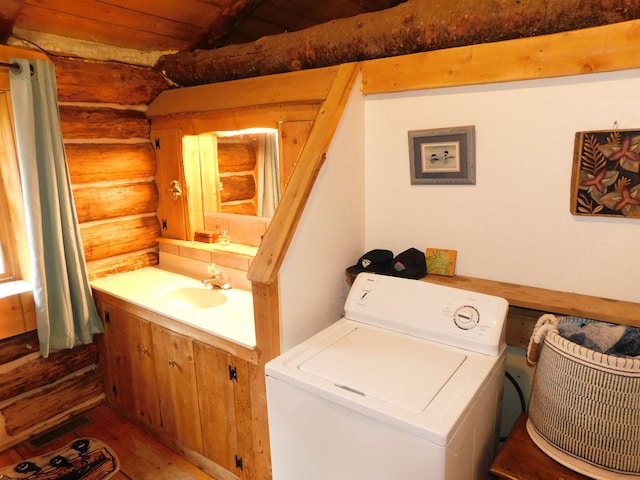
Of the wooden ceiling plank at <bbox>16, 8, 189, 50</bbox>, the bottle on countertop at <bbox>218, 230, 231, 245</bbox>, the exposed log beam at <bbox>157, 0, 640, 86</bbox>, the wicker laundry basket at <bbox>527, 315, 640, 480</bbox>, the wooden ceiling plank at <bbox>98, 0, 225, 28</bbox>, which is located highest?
the wooden ceiling plank at <bbox>98, 0, 225, 28</bbox>

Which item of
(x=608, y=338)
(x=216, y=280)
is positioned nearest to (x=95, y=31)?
(x=216, y=280)

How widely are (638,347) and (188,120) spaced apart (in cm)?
244

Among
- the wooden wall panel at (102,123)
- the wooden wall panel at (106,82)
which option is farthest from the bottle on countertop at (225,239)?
the wooden wall panel at (106,82)

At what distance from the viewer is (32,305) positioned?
2305 millimetres

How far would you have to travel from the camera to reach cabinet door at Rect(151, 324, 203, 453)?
6.77 ft

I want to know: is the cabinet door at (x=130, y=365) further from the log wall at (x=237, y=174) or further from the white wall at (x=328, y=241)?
the white wall at (x=328, y=241)

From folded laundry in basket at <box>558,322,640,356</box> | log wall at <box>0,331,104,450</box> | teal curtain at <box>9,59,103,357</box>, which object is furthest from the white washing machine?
log wall at <box>0,331,104,450</box>

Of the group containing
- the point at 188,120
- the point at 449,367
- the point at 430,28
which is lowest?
the point at 449,367

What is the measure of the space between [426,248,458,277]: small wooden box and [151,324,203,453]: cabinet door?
118 centimetres

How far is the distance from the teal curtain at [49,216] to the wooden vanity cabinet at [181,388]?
19cm

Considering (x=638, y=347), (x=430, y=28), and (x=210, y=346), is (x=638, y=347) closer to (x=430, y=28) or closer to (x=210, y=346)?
(x=430, y=28)

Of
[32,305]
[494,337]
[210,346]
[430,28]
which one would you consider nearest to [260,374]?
[210,346]

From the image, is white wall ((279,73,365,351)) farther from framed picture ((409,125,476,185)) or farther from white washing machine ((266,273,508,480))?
framed picture ((409,125,476,185))

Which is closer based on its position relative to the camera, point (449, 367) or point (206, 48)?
point (449, 367)
